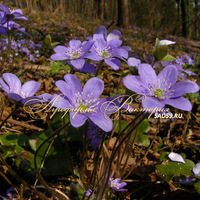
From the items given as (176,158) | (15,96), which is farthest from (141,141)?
(15,96)

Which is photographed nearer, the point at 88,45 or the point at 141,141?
the point at 88,45

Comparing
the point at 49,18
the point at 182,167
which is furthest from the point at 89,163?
the point at 49,18

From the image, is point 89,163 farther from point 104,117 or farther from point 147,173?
point 104,117

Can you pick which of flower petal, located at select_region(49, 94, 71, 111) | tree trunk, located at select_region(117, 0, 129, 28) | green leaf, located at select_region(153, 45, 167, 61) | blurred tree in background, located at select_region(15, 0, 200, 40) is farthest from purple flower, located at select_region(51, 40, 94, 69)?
blurred tree in background, located at select_region(15, 0, 200, 40)

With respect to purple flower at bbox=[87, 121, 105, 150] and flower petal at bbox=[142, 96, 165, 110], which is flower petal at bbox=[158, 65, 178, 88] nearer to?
flower petal at bbox=[142, 96, 165, 110]

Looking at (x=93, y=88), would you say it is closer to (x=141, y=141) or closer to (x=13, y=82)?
(x=13, y=82)

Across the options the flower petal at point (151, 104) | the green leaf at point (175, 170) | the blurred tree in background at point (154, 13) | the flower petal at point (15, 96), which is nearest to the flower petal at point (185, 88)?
the flower petal at point (151, 104)

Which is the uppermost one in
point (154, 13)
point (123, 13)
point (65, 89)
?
point (154, 13)
